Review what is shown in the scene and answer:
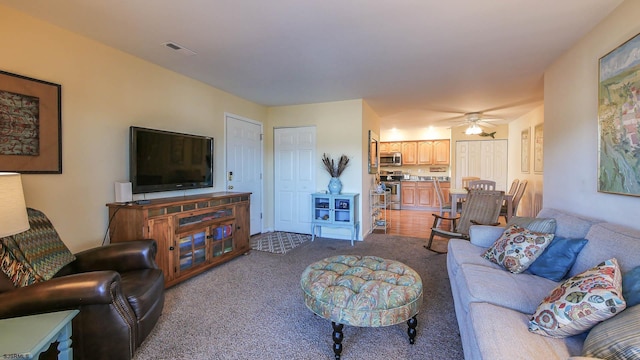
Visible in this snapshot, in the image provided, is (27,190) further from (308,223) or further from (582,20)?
(582,20)

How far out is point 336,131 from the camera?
15.5 ft

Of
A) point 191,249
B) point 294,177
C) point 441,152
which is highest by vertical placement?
point 441,152

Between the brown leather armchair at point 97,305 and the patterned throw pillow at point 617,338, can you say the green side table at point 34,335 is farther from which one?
the patterned throw pillow at point 617,338

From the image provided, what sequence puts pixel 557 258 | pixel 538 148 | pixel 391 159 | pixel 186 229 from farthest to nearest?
1. pixel 391 159
2. pixel 538 148
3. pixel 186 229
4. pixel 557 258

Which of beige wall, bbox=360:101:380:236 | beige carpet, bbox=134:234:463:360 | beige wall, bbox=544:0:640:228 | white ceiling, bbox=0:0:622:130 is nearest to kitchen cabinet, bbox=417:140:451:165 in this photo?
beige wall, bbox=360:101:380:236

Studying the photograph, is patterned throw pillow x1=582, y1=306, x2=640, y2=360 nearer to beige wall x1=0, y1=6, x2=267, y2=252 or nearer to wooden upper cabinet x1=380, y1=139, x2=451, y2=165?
beige wall x1=0, y1=6, x2=267, y2=252

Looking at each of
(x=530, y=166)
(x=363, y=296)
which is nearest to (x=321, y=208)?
(x=363, y=296)

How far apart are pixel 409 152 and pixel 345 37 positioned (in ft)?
21.6

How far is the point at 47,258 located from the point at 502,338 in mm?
2646

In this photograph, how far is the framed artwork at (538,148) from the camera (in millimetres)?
4703

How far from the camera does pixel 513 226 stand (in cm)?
240

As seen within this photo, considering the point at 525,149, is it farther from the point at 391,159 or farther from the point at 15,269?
the point at 15,269

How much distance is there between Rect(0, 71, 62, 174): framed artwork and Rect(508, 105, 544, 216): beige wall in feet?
21.0

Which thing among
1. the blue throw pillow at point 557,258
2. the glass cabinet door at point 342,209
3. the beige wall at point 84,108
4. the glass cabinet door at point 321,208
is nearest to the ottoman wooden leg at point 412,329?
the blue throw pillow at point 557,258
